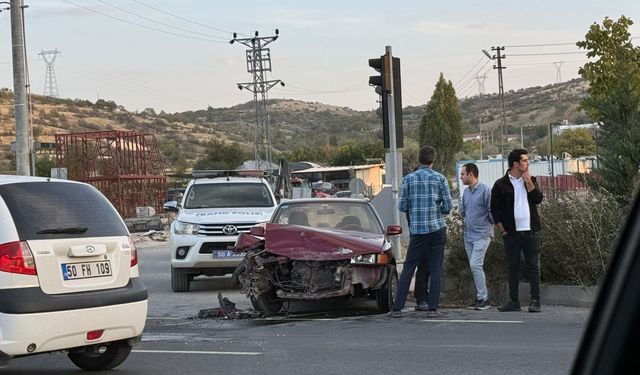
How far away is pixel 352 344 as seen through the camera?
363 inches

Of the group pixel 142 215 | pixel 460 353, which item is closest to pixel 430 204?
pixel 460 353

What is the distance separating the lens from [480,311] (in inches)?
453

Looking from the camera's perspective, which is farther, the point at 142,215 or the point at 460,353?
the point at 142,215

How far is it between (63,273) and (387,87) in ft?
29.3

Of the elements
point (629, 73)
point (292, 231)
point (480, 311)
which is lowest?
point (480, 311)

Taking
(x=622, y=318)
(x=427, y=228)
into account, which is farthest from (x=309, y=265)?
(x=622, y=318)

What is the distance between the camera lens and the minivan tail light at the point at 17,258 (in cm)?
704

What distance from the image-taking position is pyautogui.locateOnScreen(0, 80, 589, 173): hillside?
95.7 meters

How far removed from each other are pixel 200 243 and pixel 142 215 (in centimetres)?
2768

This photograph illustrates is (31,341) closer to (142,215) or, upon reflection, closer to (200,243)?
(200,243)

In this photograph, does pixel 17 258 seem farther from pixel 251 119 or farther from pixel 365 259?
pixel 251 119

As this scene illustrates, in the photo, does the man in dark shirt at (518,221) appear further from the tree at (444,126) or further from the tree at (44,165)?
the tree at (444,126)

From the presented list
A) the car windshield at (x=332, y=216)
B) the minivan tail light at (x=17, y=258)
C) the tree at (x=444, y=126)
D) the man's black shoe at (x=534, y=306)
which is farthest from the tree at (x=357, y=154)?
the minivan tail light at (x=17, y=258)

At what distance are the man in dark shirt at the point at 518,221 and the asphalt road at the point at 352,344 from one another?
13.7 inches
